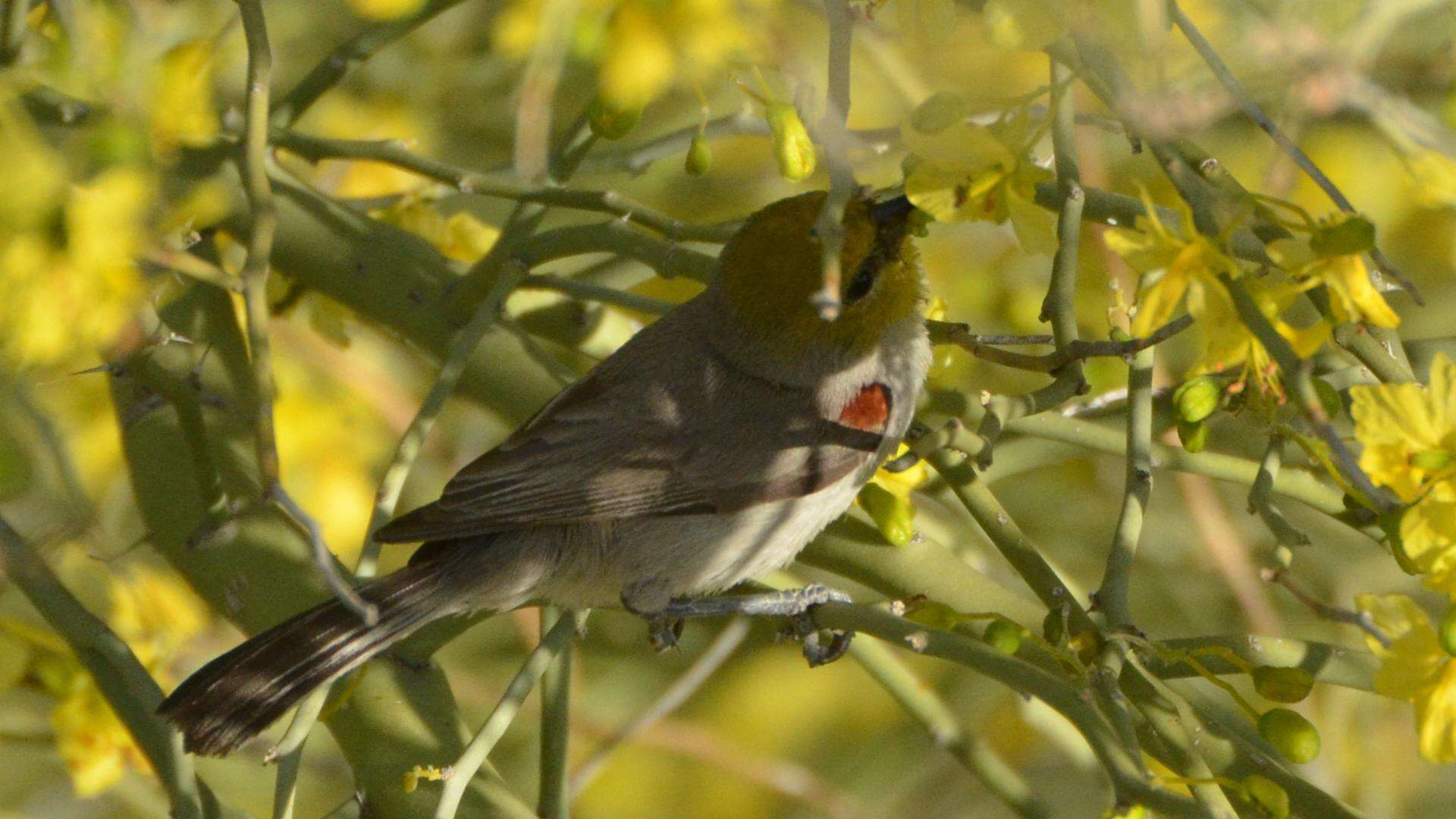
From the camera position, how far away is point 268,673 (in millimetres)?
2240

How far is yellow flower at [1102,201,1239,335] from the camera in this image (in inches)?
65.2

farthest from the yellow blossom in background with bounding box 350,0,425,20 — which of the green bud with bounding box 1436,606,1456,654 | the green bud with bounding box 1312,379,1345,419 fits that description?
the green bud with bounding box 1436,606,1456,654

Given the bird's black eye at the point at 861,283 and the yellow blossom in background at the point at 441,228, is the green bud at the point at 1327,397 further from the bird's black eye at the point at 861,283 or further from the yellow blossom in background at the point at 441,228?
the yellow blossom in background at the point at 441,228

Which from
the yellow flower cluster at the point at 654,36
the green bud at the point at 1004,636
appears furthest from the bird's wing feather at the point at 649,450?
the green bud at the point at 1004,636

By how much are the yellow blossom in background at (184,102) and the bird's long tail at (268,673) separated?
2.72ft

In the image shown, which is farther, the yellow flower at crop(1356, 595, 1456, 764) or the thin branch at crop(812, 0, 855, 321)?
the yellow flower at crop(1356, 595, 1456, 764)

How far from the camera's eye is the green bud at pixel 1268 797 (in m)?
1.67

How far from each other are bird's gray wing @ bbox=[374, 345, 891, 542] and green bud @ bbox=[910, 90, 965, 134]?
0.71 metres

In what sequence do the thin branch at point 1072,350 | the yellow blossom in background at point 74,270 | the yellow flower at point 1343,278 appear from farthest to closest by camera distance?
→ the yellow blossom in background at point 74,270 < the thin branch at point 1072,350 < the yellow flower at point 1343,278

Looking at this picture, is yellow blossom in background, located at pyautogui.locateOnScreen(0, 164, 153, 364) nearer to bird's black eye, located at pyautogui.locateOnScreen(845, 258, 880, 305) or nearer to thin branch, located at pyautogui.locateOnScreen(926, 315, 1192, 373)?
bird's black eye, located at pyautogui.locateOnScreen(845, 258, 880, 305)

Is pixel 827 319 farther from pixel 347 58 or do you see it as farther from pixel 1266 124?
pixel 347 58

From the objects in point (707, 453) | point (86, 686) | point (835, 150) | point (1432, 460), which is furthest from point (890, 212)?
point (86, 686)

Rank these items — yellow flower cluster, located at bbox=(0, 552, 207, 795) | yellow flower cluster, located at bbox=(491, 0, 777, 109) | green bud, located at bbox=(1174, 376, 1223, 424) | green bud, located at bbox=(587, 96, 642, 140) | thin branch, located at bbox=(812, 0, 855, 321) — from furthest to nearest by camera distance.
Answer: yellow flower cluster, located at bbox=(491, 0, 777, 109)
yellow flower cluster, located at bbox=(0, 552, 207, 795)
green bud, located at bbox=(587, 96, 642, 140)
green bud, located at bbox=(1174, 376, 1223, 424)
thin branch, located at bbox=(812, 0, 855, 321)

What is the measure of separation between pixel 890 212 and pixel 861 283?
0.58ft
